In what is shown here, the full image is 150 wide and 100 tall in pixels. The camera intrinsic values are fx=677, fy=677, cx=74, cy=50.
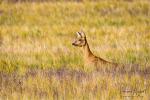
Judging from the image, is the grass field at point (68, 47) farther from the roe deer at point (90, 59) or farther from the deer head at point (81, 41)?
the deer head at point (81, 41)

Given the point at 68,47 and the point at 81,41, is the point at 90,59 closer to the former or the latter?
the point at 81,41

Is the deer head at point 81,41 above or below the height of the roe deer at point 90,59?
above

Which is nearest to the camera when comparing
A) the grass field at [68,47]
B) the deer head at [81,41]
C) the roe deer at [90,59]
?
the grass field at [68,47]

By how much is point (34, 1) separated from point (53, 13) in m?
3.40

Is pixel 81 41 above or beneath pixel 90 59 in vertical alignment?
above

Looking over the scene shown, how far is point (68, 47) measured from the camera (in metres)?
14.8

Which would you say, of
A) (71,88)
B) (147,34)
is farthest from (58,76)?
(147,34)

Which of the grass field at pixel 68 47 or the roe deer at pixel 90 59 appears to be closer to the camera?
the grass field at pixel 68 47

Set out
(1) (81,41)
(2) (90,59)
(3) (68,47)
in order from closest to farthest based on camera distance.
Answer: (2) (90,59) < (1) (81,41) < (3) (68,47)

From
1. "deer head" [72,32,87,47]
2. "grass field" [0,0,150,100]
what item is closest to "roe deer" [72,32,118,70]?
"deer head" [72,32,87,47]

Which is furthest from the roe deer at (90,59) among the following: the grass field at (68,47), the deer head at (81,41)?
the grass field at (68,47)

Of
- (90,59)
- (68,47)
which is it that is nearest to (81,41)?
(90,59)

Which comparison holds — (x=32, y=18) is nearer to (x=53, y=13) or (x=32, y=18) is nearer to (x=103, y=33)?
(x=53, y=13)

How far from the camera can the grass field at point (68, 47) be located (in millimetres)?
9627
